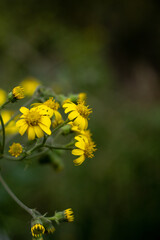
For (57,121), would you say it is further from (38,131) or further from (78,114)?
(38,131)

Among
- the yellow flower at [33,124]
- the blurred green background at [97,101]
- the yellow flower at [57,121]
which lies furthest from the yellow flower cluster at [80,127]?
the blurred green background at [97,101]

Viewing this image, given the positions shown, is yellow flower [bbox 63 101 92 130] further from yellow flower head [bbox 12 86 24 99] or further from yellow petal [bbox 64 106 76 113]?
yellow flower head [bbox 12 86 24 99]

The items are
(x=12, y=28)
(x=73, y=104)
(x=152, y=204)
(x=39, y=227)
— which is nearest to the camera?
(x=39, y=227)

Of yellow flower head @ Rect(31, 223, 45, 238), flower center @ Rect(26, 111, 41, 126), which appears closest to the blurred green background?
yellow flower head @ Rect(31, 223, 45, 238)

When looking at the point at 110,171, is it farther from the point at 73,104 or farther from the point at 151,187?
the point at 73,104

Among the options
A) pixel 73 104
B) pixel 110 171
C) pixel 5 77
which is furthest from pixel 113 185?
pixel 5 77

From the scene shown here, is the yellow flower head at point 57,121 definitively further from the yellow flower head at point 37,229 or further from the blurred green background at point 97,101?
the blurred green background at point 97,101
